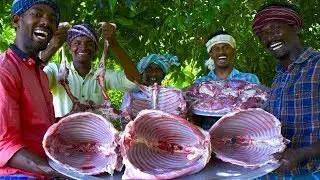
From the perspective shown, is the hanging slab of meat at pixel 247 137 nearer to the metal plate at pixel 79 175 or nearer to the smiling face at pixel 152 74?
the metal plate at pixel 79 175

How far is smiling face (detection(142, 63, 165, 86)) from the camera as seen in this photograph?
342 centimetres

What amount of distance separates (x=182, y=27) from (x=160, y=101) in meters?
1.35

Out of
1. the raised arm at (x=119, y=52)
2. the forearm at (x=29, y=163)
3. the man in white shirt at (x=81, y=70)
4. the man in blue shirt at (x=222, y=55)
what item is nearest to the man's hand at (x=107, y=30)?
the raised arm at (x=119, y=52)

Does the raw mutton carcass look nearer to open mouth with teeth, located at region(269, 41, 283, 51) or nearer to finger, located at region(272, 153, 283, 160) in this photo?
finger, located at region(272, 153, 283, 160)

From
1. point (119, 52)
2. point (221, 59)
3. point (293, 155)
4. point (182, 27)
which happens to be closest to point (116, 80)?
point (119, 52)

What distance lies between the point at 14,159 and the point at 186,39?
3.06 meters

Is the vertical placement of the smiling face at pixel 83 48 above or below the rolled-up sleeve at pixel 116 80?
above

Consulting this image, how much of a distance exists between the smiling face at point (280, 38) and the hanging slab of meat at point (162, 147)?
87 centimetres

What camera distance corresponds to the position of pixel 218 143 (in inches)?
71.4

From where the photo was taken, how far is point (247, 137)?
1.82 metres

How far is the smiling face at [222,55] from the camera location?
11.3ft

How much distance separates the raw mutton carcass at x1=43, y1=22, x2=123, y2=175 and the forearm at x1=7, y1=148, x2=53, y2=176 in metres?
0.08

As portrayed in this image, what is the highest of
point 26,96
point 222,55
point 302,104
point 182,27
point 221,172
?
point 182,27

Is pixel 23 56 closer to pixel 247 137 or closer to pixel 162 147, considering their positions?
pixel 162 147
